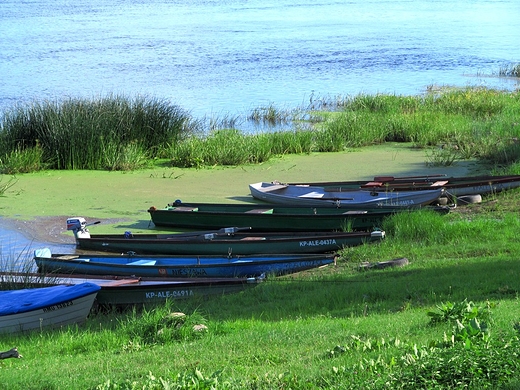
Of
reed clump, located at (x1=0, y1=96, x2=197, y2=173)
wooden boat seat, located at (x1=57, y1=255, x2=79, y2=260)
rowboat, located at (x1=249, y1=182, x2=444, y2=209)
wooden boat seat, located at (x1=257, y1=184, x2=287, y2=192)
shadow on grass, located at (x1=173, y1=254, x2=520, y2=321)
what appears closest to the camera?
shadow on grass, located at (x1=173, y1=254, x2=520, y2=321)

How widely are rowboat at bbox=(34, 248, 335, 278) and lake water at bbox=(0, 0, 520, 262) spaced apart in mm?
2238

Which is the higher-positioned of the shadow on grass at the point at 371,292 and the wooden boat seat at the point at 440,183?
the shadow on grass at the point at 371,292

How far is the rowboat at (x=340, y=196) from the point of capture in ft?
42.8

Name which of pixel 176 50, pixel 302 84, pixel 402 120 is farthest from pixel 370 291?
pixel 176 50

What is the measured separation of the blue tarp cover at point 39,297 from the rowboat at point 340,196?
5.65 m

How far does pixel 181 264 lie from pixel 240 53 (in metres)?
32.4

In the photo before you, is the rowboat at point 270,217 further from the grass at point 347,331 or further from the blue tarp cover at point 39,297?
the blue tarp cover at point 39,297

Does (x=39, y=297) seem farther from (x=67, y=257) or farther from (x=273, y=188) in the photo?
(x=273, y=188)

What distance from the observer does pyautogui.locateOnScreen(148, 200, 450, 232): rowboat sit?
12.3 m

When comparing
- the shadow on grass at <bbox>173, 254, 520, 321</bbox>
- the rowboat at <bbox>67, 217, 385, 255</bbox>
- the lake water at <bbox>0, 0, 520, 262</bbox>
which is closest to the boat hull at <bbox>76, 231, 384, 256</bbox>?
the rowboat at <bbox>67, 217, 385, 255</bbox>

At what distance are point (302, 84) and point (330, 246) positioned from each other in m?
22.2

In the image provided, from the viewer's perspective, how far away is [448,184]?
45.9ft

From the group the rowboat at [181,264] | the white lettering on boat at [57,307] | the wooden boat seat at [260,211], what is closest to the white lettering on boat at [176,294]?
the rowboat at [181,264]

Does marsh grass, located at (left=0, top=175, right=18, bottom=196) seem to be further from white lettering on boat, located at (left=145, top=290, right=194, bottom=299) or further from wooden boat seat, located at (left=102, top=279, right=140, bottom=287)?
white lettering on boat, located at (left=145, top=290, right=194, bottom=299)
